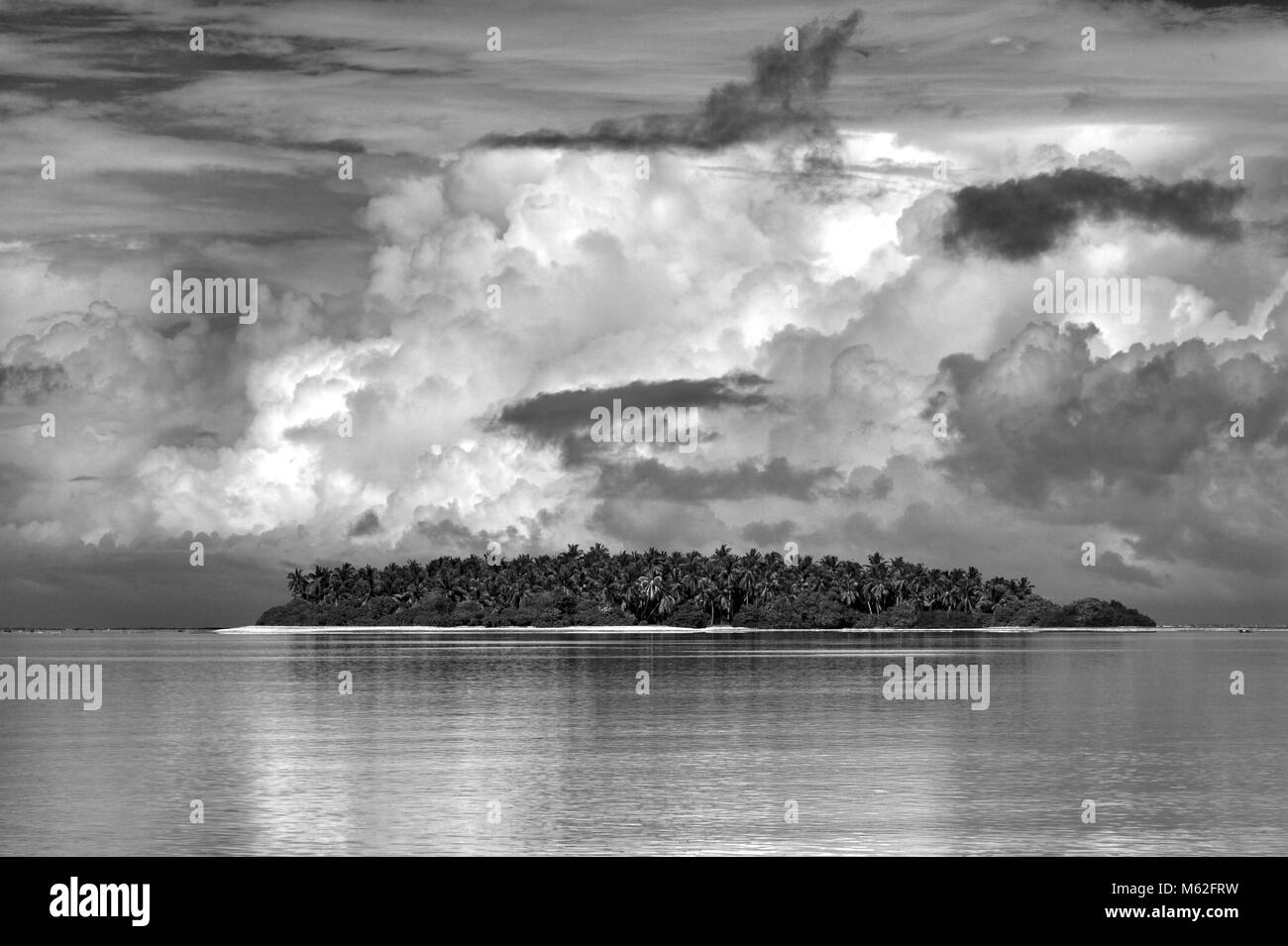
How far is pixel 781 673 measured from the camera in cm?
13825

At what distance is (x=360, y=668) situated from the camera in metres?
152

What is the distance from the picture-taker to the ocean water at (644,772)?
4431 centimetres

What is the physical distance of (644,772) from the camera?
59.6m

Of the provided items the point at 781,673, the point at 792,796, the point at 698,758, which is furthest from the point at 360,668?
the point at 792,796

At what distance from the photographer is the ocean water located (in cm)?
4431

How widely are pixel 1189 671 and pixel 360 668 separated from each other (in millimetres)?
82276
